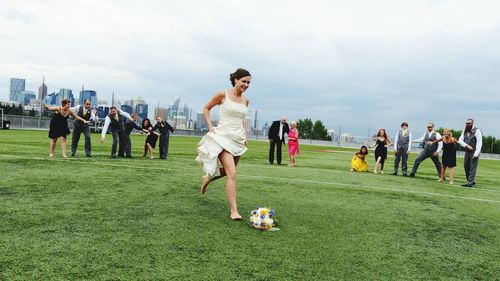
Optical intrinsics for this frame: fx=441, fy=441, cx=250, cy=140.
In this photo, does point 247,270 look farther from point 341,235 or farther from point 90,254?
point 341,235

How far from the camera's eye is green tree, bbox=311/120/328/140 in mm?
68875

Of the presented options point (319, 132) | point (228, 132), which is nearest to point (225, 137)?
point (228, 132)

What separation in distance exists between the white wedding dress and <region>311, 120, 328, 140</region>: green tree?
6327cm

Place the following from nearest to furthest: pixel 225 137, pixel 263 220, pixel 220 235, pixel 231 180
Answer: pixel 220 235 < pixel 263 220 < pixel 231 180 < pixel 225 137

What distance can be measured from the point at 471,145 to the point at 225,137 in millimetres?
9836

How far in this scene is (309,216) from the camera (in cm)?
632

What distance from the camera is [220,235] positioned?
490 cm

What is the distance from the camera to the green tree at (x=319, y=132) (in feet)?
226

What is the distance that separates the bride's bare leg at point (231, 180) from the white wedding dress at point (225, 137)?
77mm

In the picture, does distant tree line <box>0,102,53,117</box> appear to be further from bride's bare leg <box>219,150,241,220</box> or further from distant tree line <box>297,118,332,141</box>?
bride's bare leg <box>219,150,241,220</box>

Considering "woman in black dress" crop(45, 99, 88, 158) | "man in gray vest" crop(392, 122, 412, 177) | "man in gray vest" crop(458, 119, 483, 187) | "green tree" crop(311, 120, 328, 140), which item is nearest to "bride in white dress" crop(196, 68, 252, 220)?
"woman in black dress" crop(45, 99, 88, 158)

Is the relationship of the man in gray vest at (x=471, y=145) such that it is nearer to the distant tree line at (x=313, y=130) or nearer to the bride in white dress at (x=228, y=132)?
the bride in white dress at (x=228, y=132)

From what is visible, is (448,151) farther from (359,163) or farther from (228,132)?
(228,132)

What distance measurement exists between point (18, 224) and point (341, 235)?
366 centimetres
